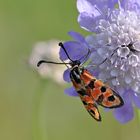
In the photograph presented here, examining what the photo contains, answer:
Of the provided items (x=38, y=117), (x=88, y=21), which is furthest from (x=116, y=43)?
(x=38, y=117)

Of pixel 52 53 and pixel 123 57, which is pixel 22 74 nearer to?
pixel 52 53

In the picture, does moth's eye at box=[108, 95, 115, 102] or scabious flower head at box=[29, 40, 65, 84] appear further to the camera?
scabious flower head at box=[29, 40, 65, 84]

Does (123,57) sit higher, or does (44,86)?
(44,86)

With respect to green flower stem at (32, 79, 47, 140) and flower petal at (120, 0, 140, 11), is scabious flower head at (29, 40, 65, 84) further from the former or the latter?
flower petal at (120, 0, 140, 11)

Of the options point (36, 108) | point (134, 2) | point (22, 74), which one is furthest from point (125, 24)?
point (22, 74)

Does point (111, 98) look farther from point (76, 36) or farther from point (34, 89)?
point (34, 89)

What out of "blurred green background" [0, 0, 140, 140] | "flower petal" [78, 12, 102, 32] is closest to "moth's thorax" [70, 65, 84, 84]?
"flower petal" [78, 12, 102, 32]

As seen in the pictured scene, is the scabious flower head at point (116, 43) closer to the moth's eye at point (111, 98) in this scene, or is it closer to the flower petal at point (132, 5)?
the flower petal at point (132, 5)
